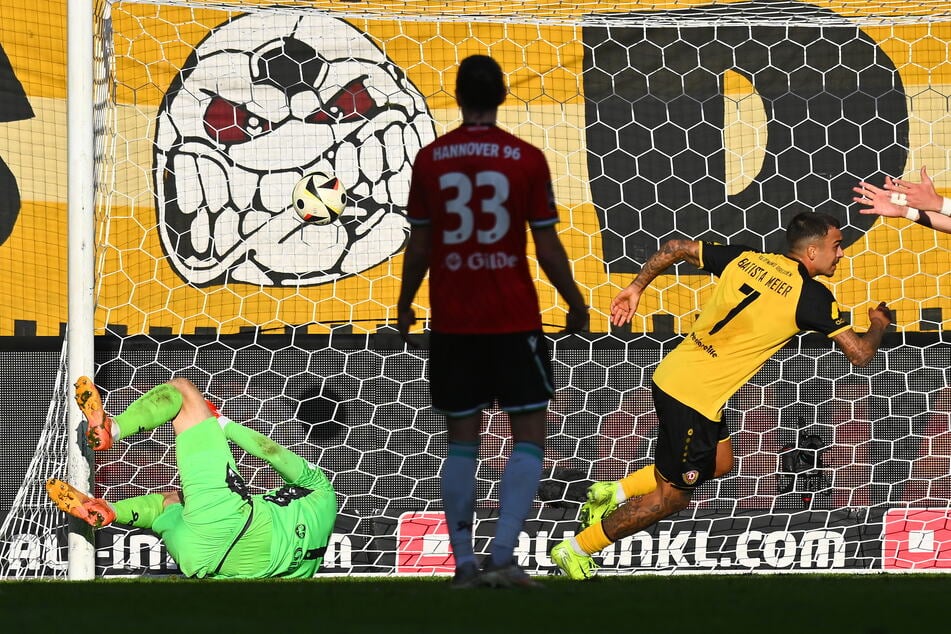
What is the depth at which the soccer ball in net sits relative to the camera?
6.62 m

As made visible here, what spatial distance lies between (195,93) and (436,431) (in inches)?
83.4

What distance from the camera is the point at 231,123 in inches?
261

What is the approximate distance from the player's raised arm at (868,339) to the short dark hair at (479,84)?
197cm

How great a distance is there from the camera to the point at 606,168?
22.2 ft

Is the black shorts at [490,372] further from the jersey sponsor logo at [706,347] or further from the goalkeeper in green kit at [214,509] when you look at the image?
the goalkeeper in green kit at [214,509]

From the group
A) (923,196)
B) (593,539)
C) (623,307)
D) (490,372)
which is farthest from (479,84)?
(593,539)

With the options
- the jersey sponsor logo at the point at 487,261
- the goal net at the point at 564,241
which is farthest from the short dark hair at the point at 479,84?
the goal net at the point at 564,241

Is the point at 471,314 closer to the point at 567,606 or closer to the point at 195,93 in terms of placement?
the point at 567,606

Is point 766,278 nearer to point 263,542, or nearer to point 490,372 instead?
point 490,372

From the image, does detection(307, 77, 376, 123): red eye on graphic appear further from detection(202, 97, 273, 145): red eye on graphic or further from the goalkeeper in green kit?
the goalkeeper in green kit

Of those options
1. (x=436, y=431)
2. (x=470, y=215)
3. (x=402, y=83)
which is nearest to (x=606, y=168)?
(x=402, y=83)

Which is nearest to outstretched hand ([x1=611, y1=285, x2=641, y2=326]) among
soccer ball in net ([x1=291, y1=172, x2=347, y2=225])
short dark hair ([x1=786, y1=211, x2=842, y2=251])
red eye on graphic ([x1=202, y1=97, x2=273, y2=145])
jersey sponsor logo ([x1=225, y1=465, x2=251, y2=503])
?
short dark hair ([x1=786, y1=211, x2=842, y2=251])

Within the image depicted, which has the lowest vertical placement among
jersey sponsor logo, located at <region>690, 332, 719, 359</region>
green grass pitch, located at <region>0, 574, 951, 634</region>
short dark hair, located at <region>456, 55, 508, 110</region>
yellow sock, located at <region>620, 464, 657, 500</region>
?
green grass pitch, located at <region>0, 574, 951, 634</region>

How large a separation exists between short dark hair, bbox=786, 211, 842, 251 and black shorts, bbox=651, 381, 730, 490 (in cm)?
74
